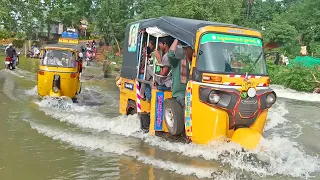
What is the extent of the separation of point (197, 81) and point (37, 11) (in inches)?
1579

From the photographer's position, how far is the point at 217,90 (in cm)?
631

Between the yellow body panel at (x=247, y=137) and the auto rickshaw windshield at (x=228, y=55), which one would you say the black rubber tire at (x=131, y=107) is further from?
the yellow body panel at (x=247, y=137)

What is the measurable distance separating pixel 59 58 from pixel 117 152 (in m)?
6.17

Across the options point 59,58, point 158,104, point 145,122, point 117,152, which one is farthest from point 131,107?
point 59,58

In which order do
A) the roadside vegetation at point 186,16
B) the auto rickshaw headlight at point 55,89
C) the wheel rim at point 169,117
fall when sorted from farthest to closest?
the roadside vegetation at point 186,16 → the auto rickshaw headlight at point 55,89 → the wheel rim at point 169,117

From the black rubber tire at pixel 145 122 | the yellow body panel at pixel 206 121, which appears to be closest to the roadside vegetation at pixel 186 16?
the black rubber tire at pixel 145 122

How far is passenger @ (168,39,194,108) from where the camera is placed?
279 inches

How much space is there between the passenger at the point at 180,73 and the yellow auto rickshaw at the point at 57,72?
19.2 ft

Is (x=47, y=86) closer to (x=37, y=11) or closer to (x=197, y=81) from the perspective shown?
(x=197, y=81)

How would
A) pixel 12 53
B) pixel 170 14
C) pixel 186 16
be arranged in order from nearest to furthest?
pixel 12 53, pixel 186 16, pixel 170 14

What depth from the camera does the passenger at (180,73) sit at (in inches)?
279

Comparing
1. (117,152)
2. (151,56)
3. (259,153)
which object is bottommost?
(117,152)

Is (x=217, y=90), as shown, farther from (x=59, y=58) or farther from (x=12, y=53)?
(x=12, y=53)

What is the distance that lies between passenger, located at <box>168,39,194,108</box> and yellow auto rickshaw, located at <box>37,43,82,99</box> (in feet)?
19.2
